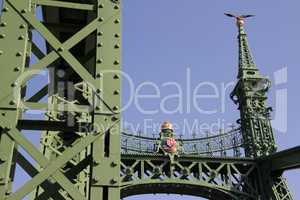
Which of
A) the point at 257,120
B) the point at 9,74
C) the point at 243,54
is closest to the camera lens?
the point at 9,74

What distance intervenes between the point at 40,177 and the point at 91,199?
0.53m

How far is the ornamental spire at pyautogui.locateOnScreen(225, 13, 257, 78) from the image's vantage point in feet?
129

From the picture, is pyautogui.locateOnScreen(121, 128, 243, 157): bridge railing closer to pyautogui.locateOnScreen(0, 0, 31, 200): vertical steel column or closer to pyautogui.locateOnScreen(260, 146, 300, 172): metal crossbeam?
pyautogui.locateOnScreen(260, 146, 300, 172): metal crossbeam

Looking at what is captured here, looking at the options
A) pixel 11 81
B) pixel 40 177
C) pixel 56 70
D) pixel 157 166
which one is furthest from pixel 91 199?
pixel 157 166

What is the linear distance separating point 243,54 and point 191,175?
48.0 feet

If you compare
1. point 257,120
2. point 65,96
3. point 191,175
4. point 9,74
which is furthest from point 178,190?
point 9,74

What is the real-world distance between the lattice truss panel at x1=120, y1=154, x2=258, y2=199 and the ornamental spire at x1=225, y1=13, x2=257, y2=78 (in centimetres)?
901

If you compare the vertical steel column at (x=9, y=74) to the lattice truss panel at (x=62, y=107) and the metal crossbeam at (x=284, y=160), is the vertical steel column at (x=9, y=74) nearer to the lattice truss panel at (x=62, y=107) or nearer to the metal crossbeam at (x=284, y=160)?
the lattice truss panel at (x=62, y=107)

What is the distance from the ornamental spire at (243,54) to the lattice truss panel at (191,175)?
355 inches

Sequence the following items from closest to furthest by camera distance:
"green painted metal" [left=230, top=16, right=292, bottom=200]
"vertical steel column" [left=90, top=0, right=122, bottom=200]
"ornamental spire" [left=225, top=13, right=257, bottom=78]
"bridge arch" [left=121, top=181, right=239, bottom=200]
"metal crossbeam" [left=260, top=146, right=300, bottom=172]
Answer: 1. "vertical steel column" [left=90, top=0, right=122, bottom=200]
2. "metal crossbeam" [left=260, top=146, right=300, bottom=172]
3. "bridge arch" [left=121, top=181, right=239, bottom=200]
4. "green painted metal" [left=230, top=16, right=292, bottom=200]
5. "ornamental spire" [left=225, top=13, right=257, bottom=78]

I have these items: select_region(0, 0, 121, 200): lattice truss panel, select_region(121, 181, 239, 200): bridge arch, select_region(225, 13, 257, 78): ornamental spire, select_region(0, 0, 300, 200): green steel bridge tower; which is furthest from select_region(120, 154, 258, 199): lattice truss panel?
select_region(0, 0, 121, 200): lattice truss panel

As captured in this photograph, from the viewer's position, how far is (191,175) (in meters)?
33.1

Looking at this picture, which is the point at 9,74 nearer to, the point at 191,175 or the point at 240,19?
the point at 191,175

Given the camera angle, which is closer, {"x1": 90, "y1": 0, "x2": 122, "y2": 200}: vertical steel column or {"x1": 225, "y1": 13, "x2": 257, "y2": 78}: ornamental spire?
{"x1": 90, "y1": 0, "x2": 122, "y2": 200}: vertical steel column
